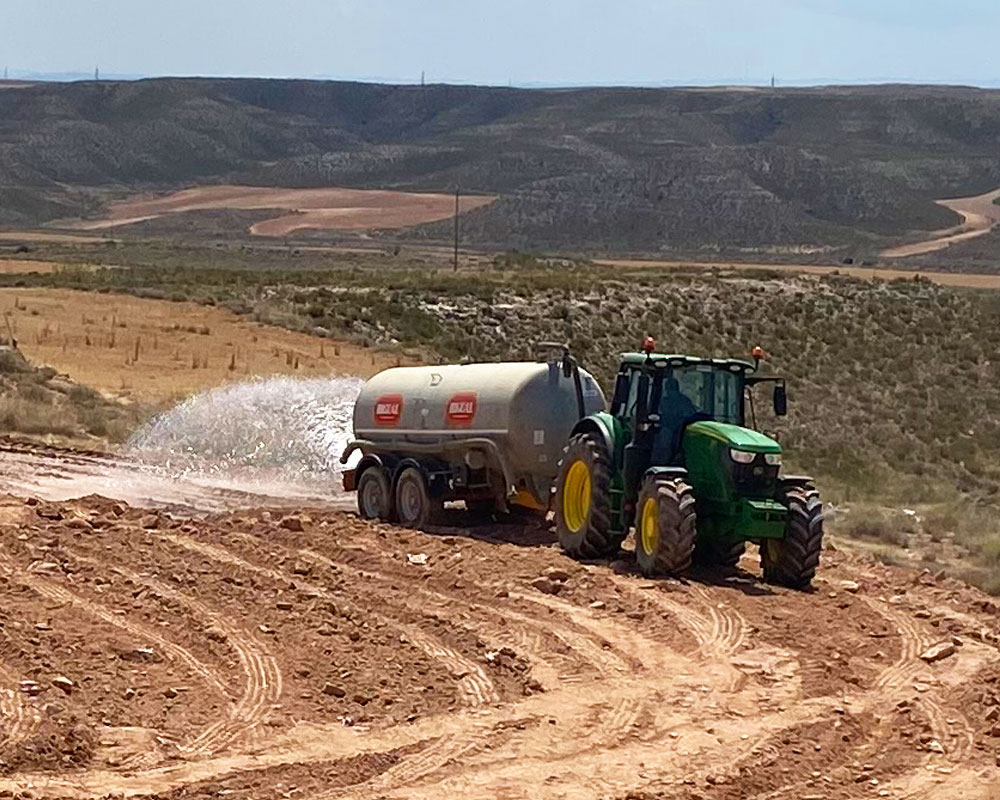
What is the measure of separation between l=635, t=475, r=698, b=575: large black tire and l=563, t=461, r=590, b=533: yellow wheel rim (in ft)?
3.66

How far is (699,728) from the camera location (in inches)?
469

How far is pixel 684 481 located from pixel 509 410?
346 centimetres

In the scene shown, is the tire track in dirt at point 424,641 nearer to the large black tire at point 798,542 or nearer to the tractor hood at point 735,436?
the tractor hood at point 735,436

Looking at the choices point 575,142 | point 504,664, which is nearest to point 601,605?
point 504,664

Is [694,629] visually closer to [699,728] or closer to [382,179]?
[699,728]

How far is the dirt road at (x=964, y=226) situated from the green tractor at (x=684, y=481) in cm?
9684

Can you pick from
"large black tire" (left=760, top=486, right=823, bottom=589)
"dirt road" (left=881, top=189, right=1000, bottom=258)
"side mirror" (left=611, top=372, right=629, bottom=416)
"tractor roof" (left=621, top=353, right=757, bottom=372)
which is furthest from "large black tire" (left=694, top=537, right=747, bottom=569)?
"dirt road" (left=881, top=189, right=1000, bottom=258)

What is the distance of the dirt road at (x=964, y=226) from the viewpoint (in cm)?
11625

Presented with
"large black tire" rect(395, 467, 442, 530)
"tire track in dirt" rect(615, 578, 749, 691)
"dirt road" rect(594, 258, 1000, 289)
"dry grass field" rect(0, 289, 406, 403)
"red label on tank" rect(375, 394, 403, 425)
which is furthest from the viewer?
"dirt road" rect(594, 258, 1000, 289)

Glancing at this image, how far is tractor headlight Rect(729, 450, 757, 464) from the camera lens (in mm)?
16609

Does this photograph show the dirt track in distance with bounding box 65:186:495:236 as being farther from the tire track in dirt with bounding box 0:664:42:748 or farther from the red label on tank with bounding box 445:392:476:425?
the tire track in dirt with bounding box 0:664:42:748

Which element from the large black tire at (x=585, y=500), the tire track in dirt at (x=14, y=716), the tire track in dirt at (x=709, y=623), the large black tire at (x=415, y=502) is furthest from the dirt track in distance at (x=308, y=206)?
the tire track in dirt at (x=14, y=716)

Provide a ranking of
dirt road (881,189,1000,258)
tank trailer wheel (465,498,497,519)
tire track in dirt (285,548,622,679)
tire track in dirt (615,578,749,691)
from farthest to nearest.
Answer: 1. dirt road (881,189,1000,258)
2. tank trailer wheel (465,498,497,519)
3. tire track in dirt (615,578,749,691)
4. tire track in dirt (285,548,622,679)

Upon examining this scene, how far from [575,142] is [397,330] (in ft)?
327
